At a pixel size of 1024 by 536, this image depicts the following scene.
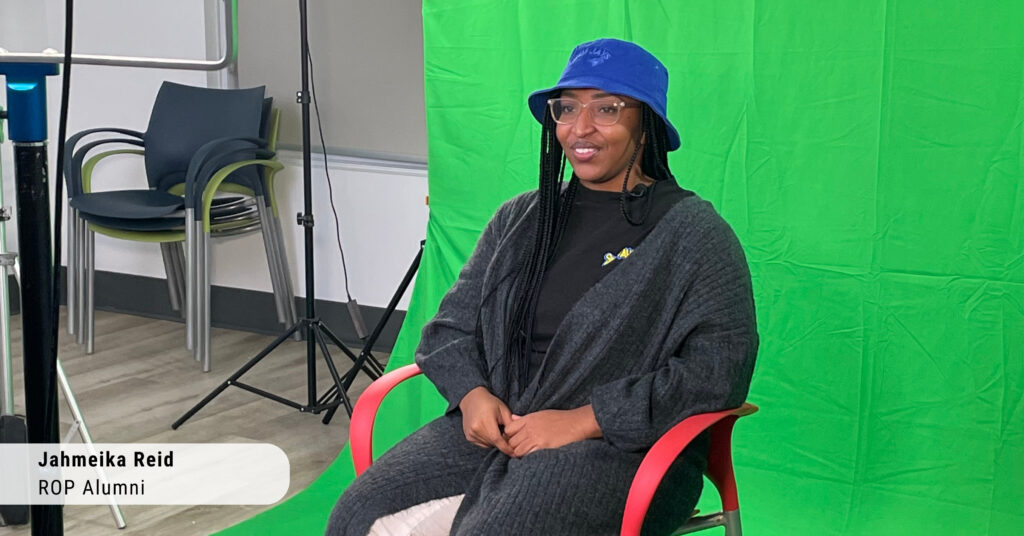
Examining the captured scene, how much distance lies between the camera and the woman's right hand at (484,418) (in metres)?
1.95

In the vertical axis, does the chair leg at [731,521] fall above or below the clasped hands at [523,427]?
below

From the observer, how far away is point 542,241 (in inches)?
82.0

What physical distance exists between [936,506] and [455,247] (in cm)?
132

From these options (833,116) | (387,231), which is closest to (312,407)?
(387,231)

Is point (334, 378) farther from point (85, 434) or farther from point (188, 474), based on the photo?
point (85, 434)

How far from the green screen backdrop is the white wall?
1.54m

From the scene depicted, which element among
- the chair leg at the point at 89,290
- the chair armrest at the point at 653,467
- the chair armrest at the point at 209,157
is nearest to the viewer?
the chair armrest at the point at 653,467

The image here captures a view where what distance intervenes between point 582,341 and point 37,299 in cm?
101

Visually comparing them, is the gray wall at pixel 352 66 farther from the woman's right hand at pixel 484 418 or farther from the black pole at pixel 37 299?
the black pole at pixel 37 299

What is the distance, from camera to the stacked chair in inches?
158

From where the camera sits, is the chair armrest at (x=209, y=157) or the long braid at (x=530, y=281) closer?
the long braid at (x=530, y=281)

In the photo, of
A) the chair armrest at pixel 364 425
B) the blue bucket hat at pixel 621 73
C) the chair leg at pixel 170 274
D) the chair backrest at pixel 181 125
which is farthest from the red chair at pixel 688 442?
the chair leg at pixel 170 274

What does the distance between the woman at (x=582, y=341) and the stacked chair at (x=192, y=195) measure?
2.09m

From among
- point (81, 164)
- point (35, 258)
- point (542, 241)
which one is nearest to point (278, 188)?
point (81, 164)
